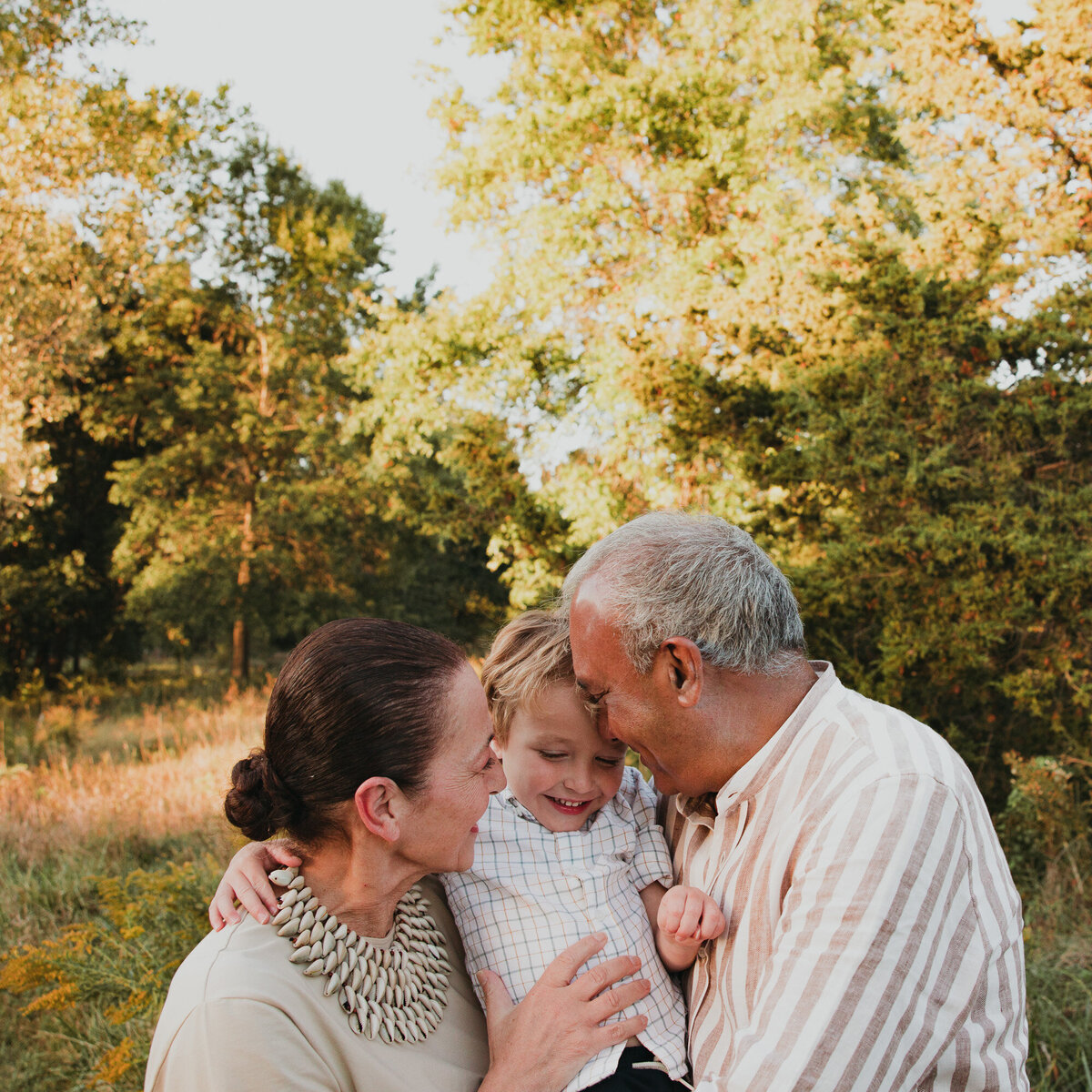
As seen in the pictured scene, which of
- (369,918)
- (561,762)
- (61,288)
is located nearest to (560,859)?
(561,762)

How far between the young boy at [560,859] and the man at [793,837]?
0.24 feet

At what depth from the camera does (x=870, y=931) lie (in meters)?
1.49

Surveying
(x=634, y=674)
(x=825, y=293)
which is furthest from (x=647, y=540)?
(x=825, y=293)

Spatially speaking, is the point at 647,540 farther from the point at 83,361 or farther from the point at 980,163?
the point at 83,361

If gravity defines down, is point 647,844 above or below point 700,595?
below

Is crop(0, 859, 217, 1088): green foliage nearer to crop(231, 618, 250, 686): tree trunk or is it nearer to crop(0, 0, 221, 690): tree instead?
crop(0, 0, 221, 690): tree

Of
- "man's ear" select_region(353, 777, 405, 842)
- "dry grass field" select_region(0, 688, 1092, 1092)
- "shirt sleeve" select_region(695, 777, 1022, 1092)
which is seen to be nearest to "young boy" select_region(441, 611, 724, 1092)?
"shirt sleeve" select_region(695, 777, 1022, 1092)

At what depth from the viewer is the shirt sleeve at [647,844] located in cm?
223

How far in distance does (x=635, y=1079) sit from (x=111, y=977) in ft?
9.82

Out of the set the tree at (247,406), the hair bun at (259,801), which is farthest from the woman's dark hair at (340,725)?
the tree at (247,406)

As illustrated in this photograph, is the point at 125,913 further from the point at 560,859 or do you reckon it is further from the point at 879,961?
the point at 879,961

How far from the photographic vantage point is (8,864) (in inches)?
228

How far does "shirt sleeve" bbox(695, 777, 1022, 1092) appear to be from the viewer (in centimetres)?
146

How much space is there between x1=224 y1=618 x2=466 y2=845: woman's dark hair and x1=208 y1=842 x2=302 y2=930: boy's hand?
0.18 feet
